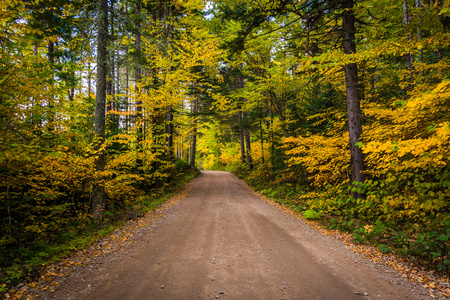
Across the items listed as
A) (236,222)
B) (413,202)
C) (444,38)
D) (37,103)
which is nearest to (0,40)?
(37,103)

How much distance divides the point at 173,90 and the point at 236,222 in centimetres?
812

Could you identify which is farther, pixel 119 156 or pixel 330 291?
pixel 119 156

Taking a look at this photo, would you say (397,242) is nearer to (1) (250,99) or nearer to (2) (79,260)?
(2) (79,260)

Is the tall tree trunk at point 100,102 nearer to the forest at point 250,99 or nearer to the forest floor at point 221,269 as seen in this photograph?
the forest at point 250,99

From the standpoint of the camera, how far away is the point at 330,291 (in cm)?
321

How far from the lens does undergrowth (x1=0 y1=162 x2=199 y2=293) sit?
3.51 metres

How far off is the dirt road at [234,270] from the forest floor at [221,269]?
0.05 feet

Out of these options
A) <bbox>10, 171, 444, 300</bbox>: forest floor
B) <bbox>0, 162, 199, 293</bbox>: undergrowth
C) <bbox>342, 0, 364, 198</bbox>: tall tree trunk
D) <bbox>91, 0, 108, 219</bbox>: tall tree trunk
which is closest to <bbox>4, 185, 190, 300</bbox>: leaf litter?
<bbox>10, 171, 444, 300</bbox>: forest floor

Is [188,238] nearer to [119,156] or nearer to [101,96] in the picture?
[119,156]

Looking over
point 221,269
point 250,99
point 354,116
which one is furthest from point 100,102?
point 354,116

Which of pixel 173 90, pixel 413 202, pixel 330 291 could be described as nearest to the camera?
pixel 330 291

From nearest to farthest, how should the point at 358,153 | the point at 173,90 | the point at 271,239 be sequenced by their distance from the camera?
the point at 271,239, the point at 358,153, the point at 173,90

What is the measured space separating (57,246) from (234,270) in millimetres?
4399

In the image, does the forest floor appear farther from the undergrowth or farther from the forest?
the forest
